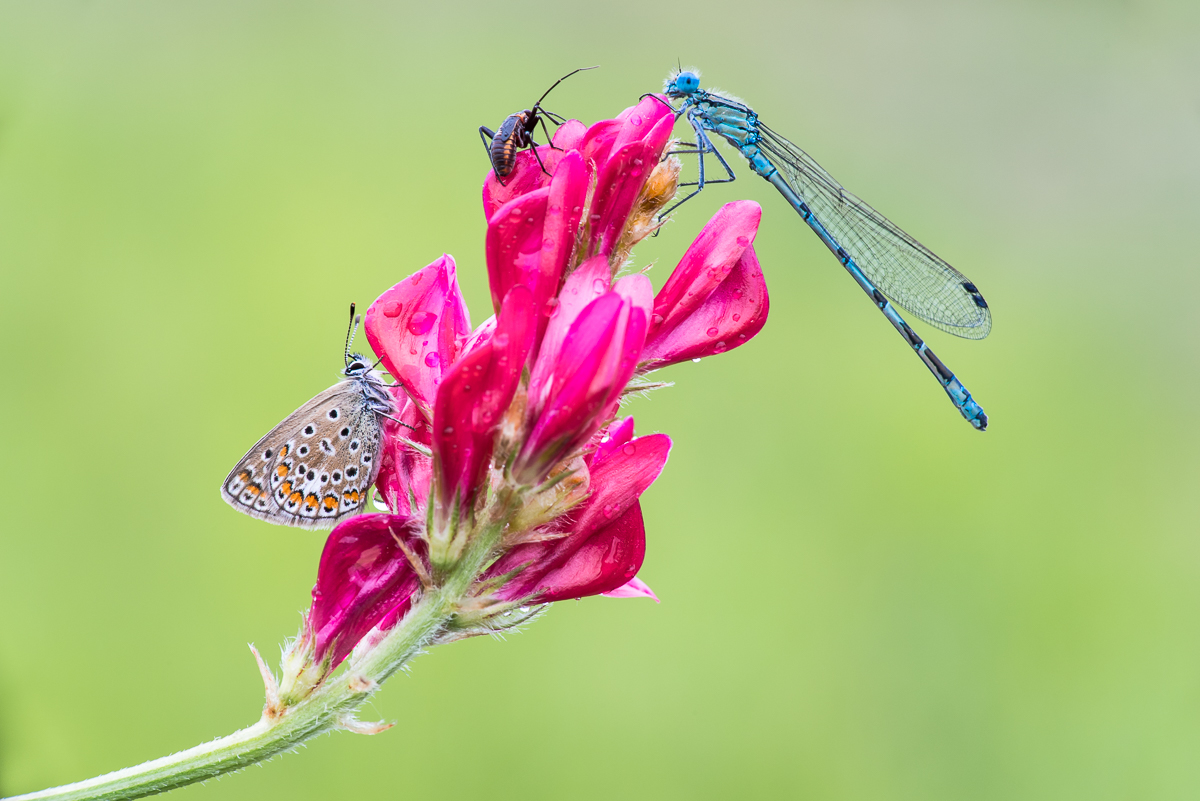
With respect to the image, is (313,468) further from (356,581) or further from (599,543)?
(599,543)

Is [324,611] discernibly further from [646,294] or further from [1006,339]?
[1006,339]

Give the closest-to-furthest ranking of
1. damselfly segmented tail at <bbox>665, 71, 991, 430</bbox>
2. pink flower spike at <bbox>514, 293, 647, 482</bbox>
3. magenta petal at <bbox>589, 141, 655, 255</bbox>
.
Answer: pink flower spike at <bbox>514, 293, 647, 482</bbox>
magenta petal at <bbox>589, 141, 655, 255</bbox>
damselfly segmented tail at <bbox>665, 71, 991, 430</bbox>

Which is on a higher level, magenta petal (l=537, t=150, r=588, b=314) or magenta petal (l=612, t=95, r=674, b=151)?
magenta petal (l=612, t=95, r=674, b=151)

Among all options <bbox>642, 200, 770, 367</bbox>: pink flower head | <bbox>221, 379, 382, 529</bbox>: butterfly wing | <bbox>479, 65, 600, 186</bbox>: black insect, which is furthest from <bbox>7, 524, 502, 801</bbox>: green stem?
<bbox>479, 65, 600, 186</bbox>: black insect

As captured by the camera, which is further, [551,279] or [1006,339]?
[1006,339]

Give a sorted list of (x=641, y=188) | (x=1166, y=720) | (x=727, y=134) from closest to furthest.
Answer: (x=641, y=188) → (x=727, y=134) → (x=1166, y=720)

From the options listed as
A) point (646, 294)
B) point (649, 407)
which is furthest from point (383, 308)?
point (649, 407)

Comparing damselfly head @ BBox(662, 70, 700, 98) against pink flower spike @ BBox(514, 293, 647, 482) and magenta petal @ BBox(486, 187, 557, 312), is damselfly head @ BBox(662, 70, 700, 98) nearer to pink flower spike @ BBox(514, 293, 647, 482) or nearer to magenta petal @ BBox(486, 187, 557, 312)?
magenta petal @ BBox(486, 187, 557, 312)
